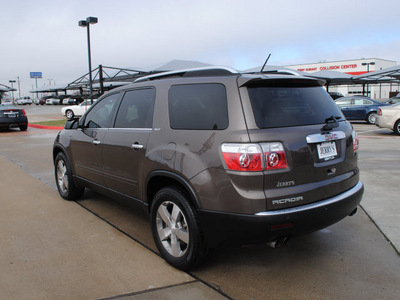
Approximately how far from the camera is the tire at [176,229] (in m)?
3.07

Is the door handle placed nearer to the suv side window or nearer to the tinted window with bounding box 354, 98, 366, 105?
the suv side window

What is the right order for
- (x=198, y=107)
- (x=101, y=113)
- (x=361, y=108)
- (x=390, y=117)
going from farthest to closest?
1. (x=361, y=108)
2. (x=390, y=117)
3. (x=101, y=113)
4. (x=198, y=107)

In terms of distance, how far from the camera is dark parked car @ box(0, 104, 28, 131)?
57.8 feet

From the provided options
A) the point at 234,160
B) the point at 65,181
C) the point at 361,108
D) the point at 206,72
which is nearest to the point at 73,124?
the point at 65,181

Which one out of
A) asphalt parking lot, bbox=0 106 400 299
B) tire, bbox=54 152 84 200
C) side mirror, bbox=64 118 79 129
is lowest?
asphalt parking lot, bbox=0 106 400 299

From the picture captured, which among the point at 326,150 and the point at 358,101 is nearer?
the point at 326,150

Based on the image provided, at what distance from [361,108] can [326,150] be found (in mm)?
17151

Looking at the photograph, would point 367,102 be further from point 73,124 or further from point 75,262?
point 75,262

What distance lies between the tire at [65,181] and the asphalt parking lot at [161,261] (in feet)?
0.80

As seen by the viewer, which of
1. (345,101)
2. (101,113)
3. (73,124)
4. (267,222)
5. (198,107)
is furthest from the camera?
(345,101)

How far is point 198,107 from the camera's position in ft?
10.6

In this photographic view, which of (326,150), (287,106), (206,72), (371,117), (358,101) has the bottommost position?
(371,117)

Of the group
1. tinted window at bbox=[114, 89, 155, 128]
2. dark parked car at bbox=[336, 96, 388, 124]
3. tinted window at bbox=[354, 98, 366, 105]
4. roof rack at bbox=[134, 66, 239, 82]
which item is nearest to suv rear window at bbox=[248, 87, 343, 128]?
roof rack at bbox=[134, 66, 239, 82]

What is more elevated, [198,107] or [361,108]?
[198,107]
